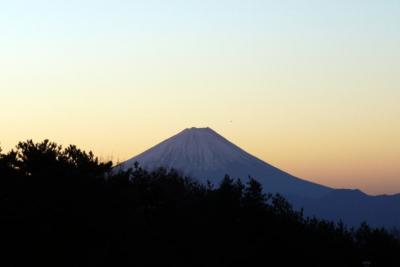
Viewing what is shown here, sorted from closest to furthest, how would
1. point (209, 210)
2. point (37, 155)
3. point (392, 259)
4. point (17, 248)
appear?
point (17, 248) → point (37, 155) → point (209, 210) → point (392, 259)

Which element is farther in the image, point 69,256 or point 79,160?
point 79,160

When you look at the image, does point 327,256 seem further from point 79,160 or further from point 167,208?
point 79,160

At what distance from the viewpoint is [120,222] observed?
89.5 ft

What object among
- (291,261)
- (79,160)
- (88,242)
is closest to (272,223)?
(291,261)

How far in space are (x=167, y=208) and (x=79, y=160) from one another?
451 centimetres

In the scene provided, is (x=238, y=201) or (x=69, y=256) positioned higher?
(x=238, y=201)

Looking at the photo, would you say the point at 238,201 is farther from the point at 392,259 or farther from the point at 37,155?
the point at 392,259

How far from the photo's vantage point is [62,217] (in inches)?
995

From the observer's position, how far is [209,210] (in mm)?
36094

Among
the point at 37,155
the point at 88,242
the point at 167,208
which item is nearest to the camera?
the point at 88,242

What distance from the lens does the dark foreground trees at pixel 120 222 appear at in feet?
80.7

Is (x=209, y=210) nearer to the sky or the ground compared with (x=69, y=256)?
nearer to the sky

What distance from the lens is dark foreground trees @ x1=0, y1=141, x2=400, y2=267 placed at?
80.7 ft

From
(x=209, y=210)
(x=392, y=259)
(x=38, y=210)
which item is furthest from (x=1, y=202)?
(x=392, y=259)
